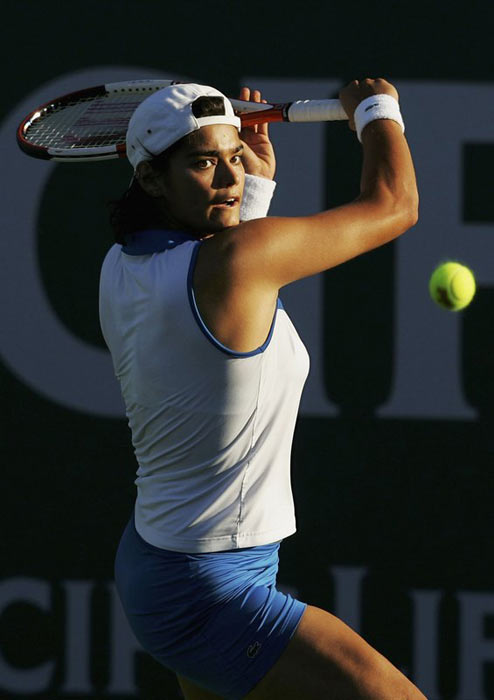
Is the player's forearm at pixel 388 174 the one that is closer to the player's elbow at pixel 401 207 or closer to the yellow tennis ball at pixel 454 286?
the player's elbow at pixel 401 207

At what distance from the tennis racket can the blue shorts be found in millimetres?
976

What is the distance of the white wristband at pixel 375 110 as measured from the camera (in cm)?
213

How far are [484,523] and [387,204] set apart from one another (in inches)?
65.0

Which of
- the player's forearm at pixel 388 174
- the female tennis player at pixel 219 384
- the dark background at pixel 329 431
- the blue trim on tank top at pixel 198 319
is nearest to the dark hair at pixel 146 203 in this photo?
the female tennis player at pixel 219 384

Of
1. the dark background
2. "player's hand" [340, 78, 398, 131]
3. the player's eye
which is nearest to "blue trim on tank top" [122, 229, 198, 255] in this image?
the player's eye

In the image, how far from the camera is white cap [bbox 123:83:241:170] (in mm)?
2006

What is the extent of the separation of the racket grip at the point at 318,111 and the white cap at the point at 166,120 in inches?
13.7

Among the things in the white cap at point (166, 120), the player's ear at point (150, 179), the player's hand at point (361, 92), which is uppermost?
the player's hand at point (361, 92)

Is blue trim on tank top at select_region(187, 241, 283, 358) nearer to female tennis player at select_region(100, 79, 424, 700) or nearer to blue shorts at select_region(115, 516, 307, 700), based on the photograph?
female tennis player at select_region(100, 79, 424, 700)

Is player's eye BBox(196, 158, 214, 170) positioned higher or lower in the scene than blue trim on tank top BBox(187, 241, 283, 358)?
higher

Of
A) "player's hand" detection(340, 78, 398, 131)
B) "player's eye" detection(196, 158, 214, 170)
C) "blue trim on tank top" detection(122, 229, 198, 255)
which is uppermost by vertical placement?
"player's hand" detection(340, 78, 398, 131)

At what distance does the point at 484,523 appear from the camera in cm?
343

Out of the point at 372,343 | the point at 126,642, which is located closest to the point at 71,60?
the point at 372,343

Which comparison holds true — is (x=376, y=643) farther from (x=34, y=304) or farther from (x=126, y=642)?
(x=34, y=304)
